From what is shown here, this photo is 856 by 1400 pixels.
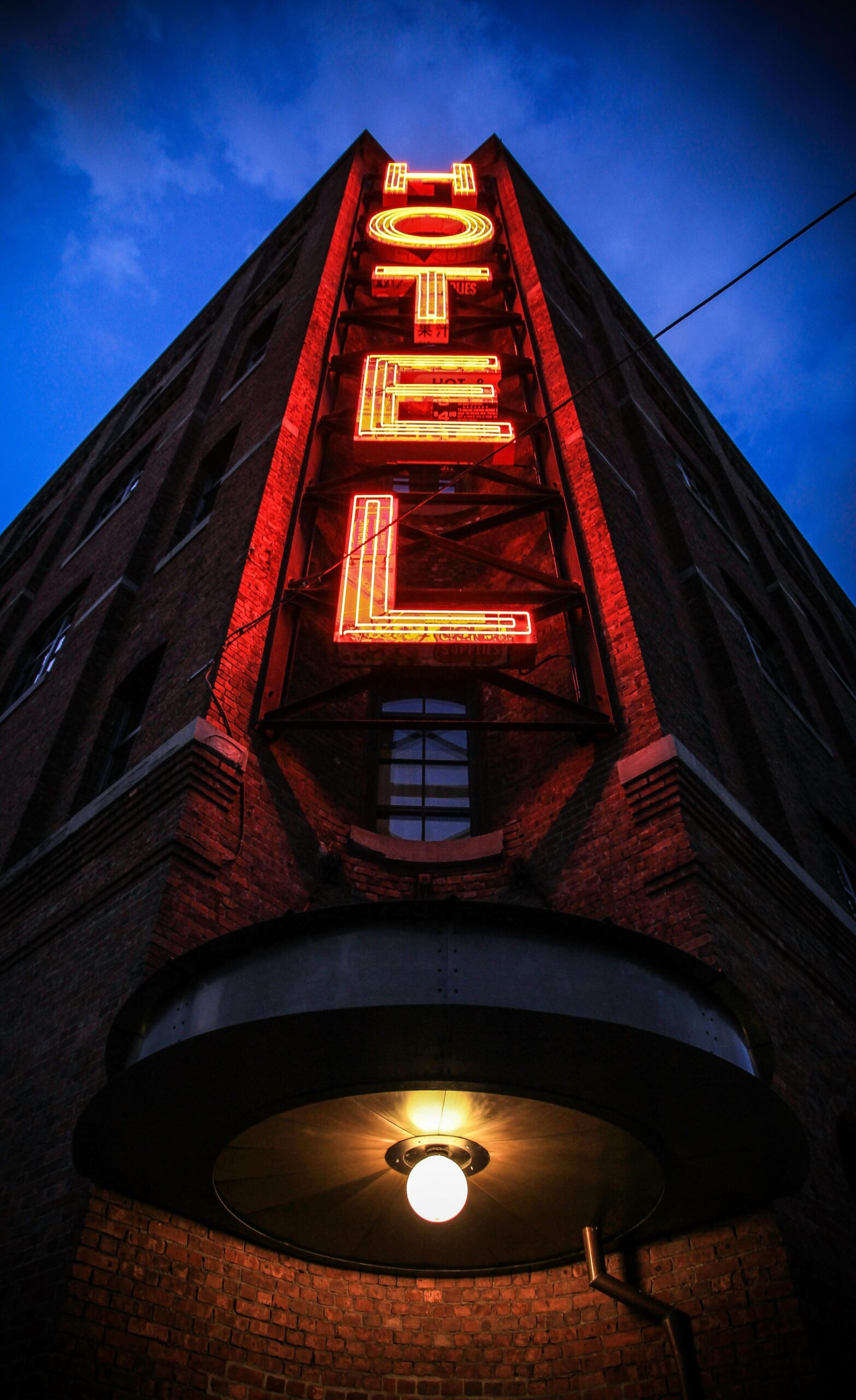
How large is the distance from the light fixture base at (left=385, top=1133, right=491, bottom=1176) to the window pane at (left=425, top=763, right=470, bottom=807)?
4.30 meters

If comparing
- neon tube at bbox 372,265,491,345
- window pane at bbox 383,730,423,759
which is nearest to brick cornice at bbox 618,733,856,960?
window pane at bbox 383,730,423,759

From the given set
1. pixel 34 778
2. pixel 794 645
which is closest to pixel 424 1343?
pixel 34 778

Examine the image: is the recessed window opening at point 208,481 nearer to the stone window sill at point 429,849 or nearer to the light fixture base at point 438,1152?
the stone window sill at point 429,849

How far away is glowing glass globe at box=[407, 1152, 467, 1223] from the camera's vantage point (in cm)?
488

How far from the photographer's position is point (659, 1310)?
5207mm

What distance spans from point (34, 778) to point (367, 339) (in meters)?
9.34

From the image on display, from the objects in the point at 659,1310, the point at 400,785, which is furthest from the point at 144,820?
the point at 659,1310

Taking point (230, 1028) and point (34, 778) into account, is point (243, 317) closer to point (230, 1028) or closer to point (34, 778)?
point (34, 778)

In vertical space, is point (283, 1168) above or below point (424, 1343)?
above

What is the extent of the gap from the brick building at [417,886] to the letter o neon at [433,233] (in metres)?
0.57

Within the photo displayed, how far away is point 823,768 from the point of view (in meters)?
13.4

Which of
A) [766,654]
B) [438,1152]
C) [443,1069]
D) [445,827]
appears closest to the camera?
[443,1069]

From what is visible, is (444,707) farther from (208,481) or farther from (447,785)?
(208,481)

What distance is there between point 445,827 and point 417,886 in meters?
1.00
